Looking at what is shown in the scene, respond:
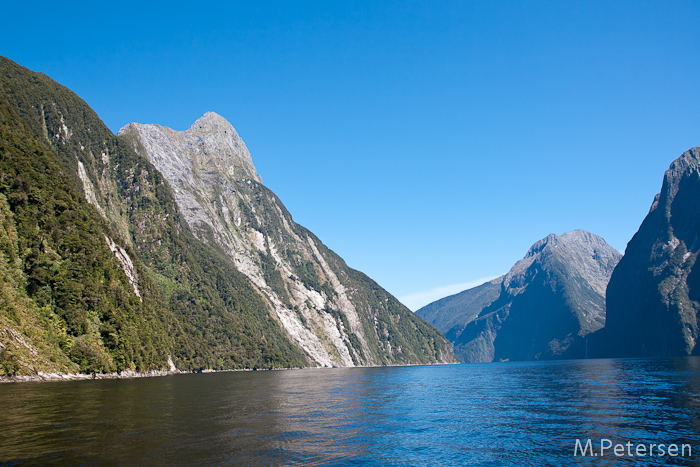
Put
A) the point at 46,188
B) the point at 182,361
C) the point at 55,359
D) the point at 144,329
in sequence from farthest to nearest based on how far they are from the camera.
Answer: the point at 182,361 → the point at 144,329 → the point at 46,188 → the point at 55,359

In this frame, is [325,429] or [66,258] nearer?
[325,429]

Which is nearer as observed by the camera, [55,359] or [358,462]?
[358,462]

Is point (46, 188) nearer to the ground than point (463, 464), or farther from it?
farther from it

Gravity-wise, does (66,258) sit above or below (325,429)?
above

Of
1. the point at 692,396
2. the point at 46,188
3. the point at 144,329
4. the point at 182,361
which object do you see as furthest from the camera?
the point at 182,361

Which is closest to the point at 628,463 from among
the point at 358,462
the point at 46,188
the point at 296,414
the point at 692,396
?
the point at 358,462

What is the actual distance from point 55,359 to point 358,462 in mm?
77047

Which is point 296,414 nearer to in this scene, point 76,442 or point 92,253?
point 76,442

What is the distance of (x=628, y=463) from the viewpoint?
27375 millimetres

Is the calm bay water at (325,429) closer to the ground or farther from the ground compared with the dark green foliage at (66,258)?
closer to the ground

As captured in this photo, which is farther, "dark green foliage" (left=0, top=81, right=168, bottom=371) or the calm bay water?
"dark green foliage" (left=0, top=81, right=168, bottom=371)

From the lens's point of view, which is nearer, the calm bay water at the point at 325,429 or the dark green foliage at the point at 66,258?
the calm bay water at the point at 325,429

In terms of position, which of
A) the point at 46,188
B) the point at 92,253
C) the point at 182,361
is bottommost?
the point at 182,361

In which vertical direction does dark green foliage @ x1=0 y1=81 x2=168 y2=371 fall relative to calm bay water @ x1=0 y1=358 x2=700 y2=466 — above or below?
above
